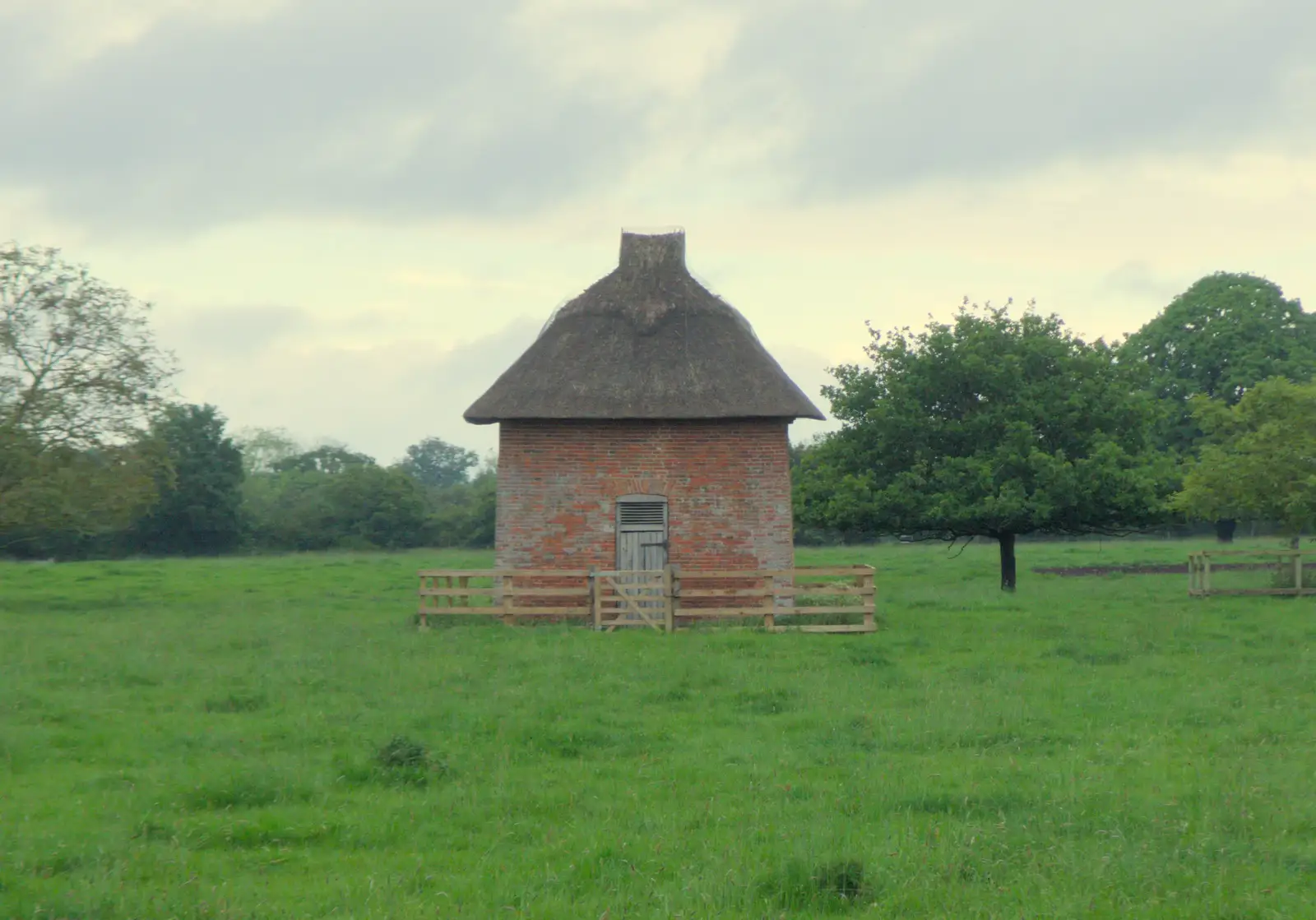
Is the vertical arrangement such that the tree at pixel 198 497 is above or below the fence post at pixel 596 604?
above

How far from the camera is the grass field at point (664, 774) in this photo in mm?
7422

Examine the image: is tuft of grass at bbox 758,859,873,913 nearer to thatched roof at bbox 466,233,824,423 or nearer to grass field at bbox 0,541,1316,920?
grass field at bbox 0,541,1316,920

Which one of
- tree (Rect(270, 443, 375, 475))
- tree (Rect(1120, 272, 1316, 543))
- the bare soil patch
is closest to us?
the bare soil patch

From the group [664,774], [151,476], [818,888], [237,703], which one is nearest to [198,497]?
[151,476]

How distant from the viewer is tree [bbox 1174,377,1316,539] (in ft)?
91.7

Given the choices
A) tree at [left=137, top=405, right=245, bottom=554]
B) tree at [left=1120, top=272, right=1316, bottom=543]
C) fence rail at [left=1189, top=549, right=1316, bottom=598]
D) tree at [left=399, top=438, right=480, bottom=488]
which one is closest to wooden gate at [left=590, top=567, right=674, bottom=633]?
fence rail at [left=1189, top=549, right=1316, bottom=598]

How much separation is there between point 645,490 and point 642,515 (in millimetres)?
491

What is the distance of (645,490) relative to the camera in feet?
80.2

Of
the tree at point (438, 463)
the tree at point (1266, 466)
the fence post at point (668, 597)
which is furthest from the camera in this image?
the tree at point (438, 463)

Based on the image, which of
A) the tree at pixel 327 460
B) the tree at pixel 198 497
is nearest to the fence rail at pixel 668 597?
the tree at pixel 198 497

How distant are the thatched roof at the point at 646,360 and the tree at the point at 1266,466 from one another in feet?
33.4

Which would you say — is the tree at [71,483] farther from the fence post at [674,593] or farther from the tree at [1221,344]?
the tree at [1221,344]

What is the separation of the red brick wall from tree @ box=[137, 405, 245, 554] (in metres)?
39.4

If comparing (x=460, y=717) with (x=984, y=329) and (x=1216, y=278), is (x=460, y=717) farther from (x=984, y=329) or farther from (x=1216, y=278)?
(x=1216, y=278)
